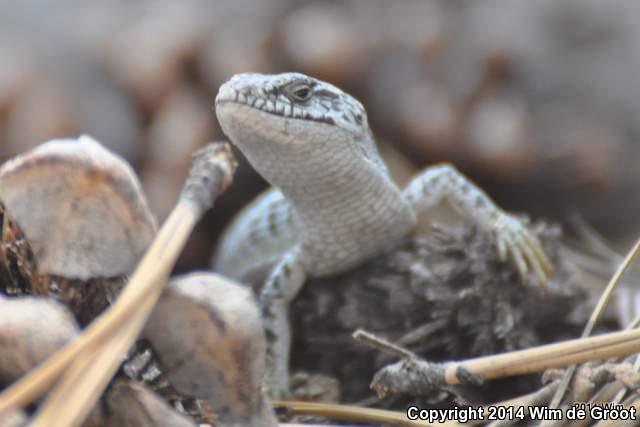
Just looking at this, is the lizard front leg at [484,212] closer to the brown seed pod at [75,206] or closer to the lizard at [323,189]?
the lizard at [323,189]

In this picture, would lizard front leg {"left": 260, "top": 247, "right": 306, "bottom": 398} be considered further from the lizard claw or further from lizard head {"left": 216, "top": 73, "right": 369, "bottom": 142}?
lizard head {"left": 216, "top": 73, "right": 369, "bottom": 142}

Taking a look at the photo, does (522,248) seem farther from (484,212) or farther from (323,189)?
(323,189)

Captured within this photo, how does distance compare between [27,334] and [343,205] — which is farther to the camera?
[343,205]

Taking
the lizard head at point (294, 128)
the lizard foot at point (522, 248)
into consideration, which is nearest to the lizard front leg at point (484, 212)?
the lizard foot at point (522, 248)

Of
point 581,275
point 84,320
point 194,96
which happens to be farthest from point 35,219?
point 194,96

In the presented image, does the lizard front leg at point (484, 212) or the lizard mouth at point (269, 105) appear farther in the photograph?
the lizard front leg at point (484, 212)

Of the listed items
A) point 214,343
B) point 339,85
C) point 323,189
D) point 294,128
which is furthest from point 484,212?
point 214,343

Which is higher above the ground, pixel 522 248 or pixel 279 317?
pixel 522 248
